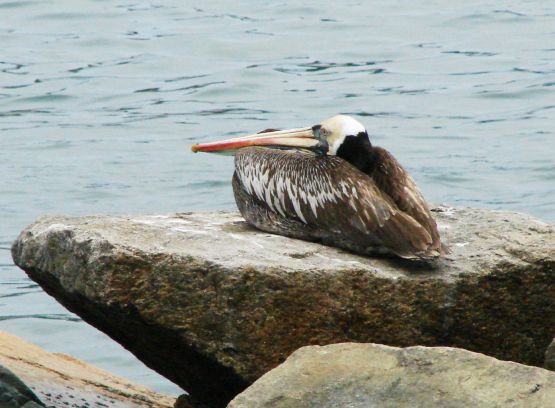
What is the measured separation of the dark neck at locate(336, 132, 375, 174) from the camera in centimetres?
A: 746

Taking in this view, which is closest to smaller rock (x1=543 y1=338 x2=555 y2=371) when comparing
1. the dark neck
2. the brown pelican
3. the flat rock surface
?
the brown pelican

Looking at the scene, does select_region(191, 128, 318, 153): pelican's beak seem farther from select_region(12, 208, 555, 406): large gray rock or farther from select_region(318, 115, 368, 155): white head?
select_region(12, 208, 555, 406): large gray rock

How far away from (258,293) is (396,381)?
1167mm

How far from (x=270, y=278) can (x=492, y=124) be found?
13.2 metres

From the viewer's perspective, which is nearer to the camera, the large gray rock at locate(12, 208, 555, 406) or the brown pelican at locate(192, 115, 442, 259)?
the large gray rock at locate(12, 208, 555, 406)

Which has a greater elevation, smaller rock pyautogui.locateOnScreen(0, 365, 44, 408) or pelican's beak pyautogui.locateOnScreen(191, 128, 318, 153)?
pelican's beak pyautogui.locateOnScreen(191, 128, 318, 153)

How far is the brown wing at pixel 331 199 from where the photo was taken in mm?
6836

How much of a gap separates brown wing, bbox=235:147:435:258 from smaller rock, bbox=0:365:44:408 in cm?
167

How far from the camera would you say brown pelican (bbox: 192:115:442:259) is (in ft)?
22.6

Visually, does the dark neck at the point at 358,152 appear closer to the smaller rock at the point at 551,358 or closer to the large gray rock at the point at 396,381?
the smaller rock at the point at 551,358

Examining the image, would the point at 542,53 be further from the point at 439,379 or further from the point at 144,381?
the point at 439,379

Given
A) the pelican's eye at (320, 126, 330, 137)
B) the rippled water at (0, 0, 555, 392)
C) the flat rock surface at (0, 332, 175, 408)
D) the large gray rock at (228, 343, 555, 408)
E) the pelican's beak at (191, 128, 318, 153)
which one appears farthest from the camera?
the rippled water at (0, 0, 555, 392)

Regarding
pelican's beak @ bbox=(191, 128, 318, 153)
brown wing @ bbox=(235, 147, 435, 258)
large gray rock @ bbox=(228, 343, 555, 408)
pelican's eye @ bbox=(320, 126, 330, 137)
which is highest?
pelican's eye @ bbox=(320, 126, 330, 137)

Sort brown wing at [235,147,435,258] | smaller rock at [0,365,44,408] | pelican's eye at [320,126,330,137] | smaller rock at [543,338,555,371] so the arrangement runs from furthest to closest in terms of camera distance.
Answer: pelican's eye at [320,126,330,137] < brown wing at [235,147,435,258] < smaller rock at [0,365,44,408] < smaller rock at [543,338,555,371]
